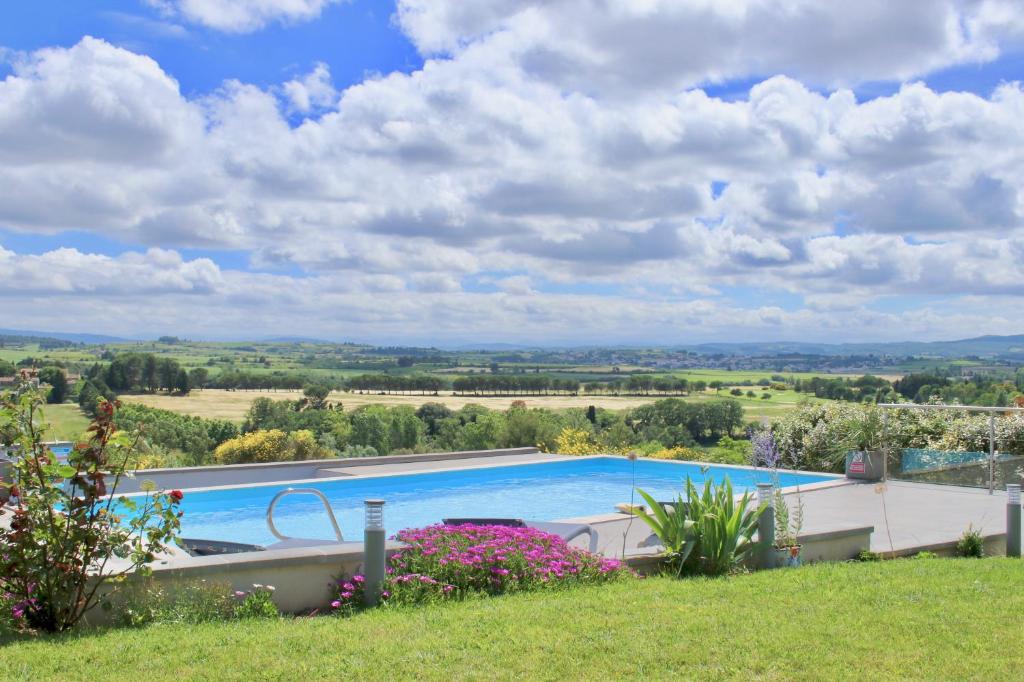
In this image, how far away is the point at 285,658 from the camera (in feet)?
14.9

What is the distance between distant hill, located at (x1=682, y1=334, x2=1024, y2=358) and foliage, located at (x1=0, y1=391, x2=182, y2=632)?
1336 inches

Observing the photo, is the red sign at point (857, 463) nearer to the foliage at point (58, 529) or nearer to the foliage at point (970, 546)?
the foliage at point (970, 546)

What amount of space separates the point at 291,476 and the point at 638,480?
6.04 metres

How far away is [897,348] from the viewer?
4619cm

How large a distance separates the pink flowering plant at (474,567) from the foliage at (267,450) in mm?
12525

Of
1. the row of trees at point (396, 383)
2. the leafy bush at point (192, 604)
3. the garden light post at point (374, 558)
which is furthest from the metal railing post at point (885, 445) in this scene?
the row of trees at point (396, 383)

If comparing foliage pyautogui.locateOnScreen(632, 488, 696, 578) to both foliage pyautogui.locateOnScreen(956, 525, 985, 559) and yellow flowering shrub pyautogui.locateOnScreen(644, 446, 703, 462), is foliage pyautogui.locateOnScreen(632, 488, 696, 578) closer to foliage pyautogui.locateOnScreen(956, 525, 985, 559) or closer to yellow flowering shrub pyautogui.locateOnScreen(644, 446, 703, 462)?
foliage pyautogui.locateOnScreen(956, 525, 985, 559)

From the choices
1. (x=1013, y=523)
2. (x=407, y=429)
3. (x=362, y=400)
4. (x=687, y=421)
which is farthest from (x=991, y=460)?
(x=362, y=400)

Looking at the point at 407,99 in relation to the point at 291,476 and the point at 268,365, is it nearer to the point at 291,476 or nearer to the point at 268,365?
the point at 291,476

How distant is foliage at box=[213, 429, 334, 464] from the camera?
61.5 feet

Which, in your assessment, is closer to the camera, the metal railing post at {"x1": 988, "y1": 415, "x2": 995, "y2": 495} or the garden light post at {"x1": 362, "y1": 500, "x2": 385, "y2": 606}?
the garden light post at {"x1": 362, "y1": 500, "x2": 385, "y2": 606}

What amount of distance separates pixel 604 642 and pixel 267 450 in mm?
14882

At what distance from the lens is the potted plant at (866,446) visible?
13578 mm

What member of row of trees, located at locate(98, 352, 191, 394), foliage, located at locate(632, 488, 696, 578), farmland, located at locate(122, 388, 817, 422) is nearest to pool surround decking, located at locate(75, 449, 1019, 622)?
foliage, located at locate(632, 488, 696, 578)
